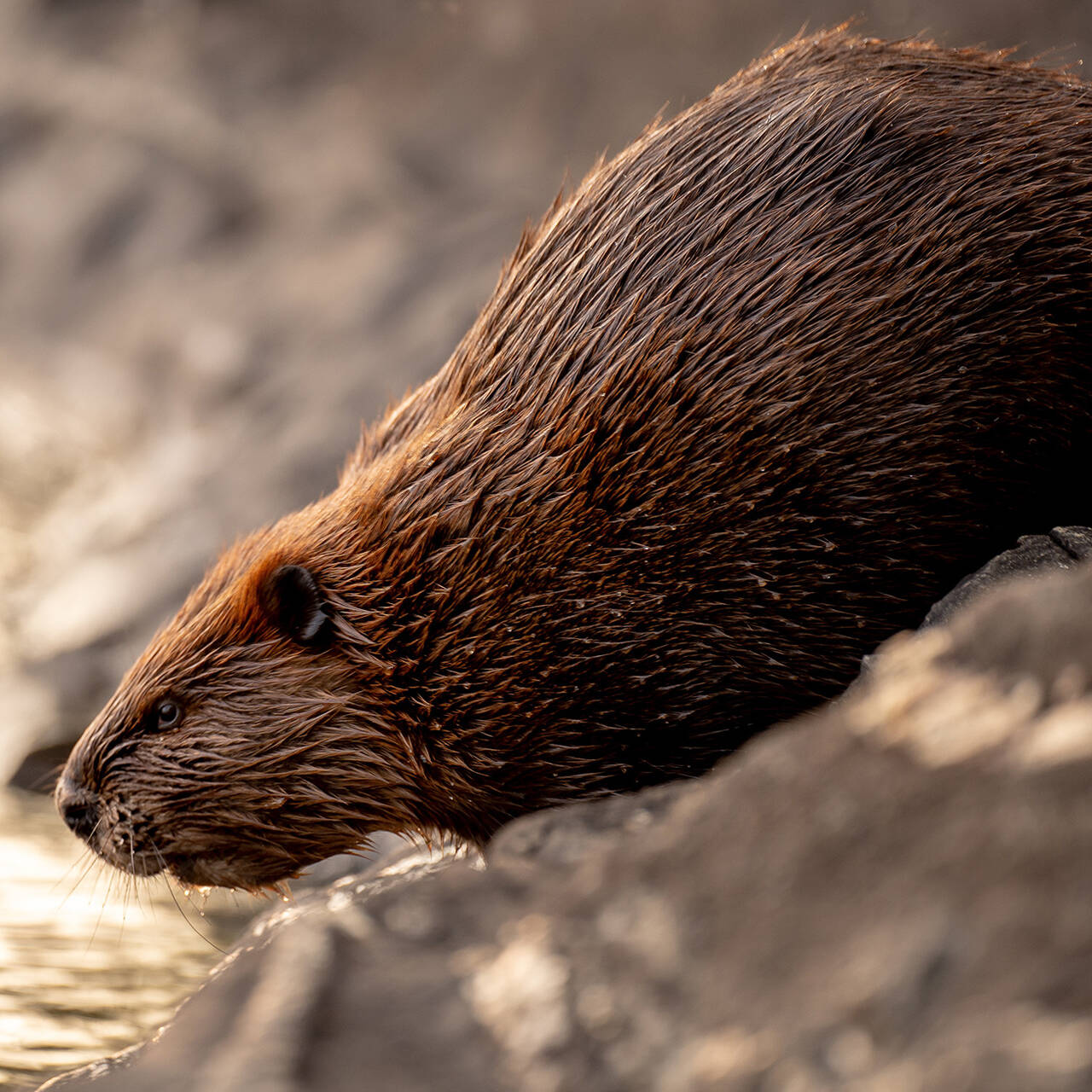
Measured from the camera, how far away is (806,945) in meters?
0.84

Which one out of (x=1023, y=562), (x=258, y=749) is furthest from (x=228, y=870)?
(x=1023, y=562)

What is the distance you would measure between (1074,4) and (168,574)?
356 centimetres

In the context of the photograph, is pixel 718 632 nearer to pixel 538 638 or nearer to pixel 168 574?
pixel 538 638

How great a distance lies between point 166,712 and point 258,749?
0.19 meters

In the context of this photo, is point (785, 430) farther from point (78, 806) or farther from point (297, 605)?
point (78, 806)

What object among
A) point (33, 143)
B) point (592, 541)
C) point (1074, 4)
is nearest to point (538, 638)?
point (592, 541)

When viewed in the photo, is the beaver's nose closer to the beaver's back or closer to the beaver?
the beaver

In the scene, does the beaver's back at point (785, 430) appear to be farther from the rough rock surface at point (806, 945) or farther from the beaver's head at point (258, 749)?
the rough rock surface at point (806, 945)

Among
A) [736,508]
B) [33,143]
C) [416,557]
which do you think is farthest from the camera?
[33,143]


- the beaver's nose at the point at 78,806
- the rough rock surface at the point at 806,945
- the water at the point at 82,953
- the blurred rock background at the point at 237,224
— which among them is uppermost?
the blurred rock background at the point at 237,224

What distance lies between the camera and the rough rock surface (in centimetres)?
72

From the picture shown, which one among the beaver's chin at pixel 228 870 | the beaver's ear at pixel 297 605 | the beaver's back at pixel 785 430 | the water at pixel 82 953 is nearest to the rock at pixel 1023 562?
the beaver's back at pixel 785 430

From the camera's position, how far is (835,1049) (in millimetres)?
746

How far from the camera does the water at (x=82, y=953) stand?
1.98 metres
